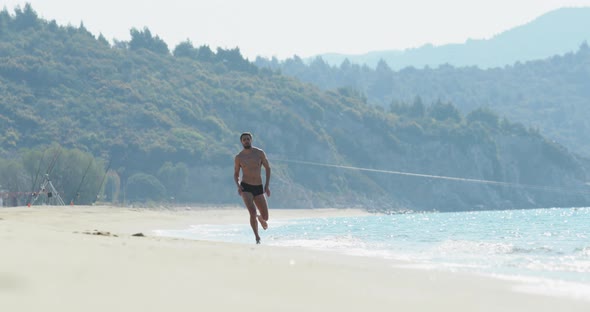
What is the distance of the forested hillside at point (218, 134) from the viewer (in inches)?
3565

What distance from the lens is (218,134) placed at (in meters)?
107

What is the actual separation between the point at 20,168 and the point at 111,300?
65.1 m

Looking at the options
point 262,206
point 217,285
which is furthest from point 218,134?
point 217,285

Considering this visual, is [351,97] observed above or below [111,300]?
above

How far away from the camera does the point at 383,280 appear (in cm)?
730

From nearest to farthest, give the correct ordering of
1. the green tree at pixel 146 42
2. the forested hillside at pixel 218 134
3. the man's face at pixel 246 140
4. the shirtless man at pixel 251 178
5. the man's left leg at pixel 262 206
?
the man's face at pixel 246 140, the shirtless man at pixel 251 178, the man's left leg at pixel 262 206, the forested hillside at pixel 218 134, the green tree at pixel 146 42

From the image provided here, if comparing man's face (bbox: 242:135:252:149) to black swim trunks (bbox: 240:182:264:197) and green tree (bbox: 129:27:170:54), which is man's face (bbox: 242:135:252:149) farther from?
green tree (bbox: 129:27:170:54)

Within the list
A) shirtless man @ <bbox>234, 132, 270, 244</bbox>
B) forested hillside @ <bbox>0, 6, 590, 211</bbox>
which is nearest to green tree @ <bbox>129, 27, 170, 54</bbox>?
forested hillside @ <bbox>0, 6, 590, 211</bbox>

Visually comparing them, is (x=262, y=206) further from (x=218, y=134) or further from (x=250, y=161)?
(x=218, y=134)

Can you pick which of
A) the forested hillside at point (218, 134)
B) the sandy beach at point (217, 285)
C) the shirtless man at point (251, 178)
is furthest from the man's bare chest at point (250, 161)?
the forested hillside at point (218, 134)

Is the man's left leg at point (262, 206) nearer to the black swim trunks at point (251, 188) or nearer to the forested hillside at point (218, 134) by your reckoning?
the black swim trunks at point (251, 188)

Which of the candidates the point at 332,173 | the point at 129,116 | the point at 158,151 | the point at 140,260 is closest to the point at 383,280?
the point at 140,260

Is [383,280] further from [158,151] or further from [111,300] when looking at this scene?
[158,151]

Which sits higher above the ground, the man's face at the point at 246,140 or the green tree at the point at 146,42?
the green tree at the point at 146,42
